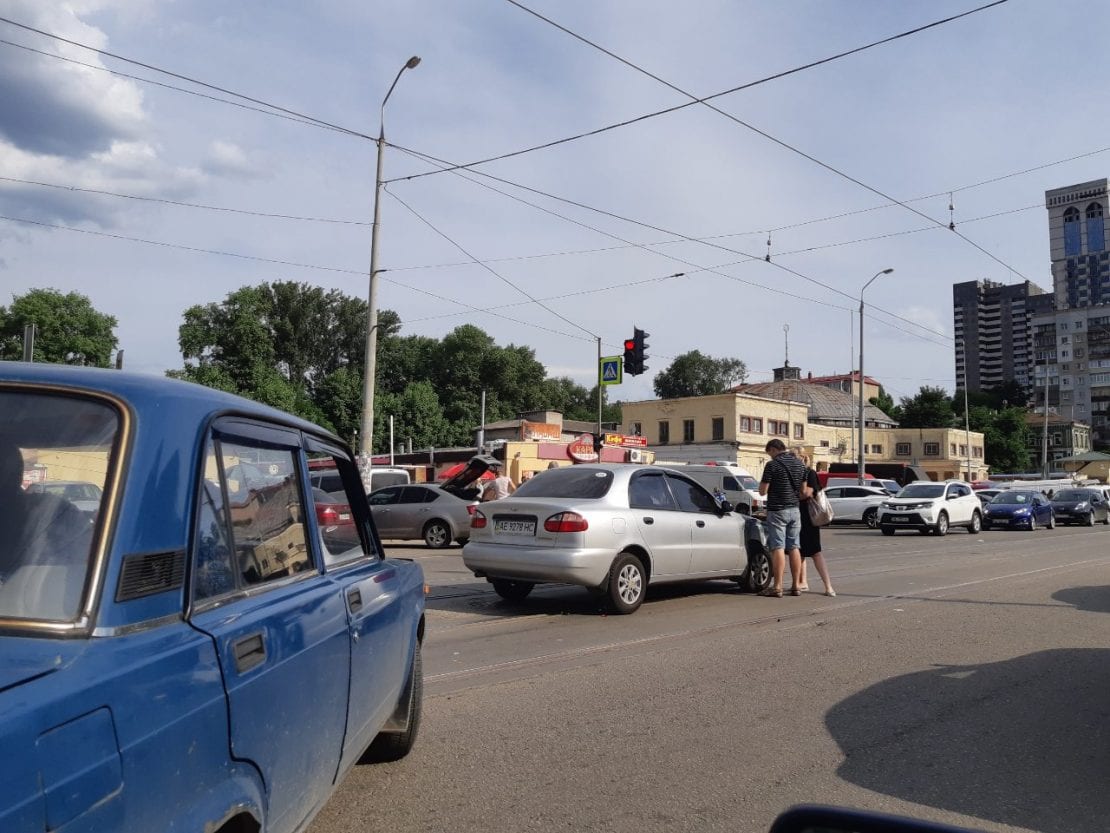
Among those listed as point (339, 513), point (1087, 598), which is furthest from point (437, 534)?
point (339, 513)

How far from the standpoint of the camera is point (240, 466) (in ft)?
8.86

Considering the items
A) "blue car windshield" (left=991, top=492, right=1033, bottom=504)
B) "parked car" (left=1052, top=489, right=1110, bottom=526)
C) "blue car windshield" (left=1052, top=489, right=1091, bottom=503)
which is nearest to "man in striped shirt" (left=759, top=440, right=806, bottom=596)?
"blue car windshield" (left=991, top=492, right=1033, bottom=504)

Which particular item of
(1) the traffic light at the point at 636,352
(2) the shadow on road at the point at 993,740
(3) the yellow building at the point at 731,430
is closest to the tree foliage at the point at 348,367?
(3) the yellow building at the point at 731,430

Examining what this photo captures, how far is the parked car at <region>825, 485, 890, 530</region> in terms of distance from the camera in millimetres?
33031

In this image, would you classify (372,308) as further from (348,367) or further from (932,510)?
(348,367)

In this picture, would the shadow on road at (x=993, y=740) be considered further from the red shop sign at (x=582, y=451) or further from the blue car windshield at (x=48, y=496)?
the red shop sign at (x=582, y=451)

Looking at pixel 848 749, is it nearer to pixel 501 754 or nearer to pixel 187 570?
pixel 501 754

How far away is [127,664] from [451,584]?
10271 mm

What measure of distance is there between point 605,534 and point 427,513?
11.4 meters

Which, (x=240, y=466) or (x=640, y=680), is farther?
(x=640, y=680)

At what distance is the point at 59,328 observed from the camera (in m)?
70.1

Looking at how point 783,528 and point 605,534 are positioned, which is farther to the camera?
point 783,528

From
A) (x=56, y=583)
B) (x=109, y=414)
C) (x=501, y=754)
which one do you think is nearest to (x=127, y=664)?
(x=56, y=583)

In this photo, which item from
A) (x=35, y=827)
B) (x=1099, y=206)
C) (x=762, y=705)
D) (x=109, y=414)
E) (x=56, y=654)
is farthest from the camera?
(x=1099, y=206)
